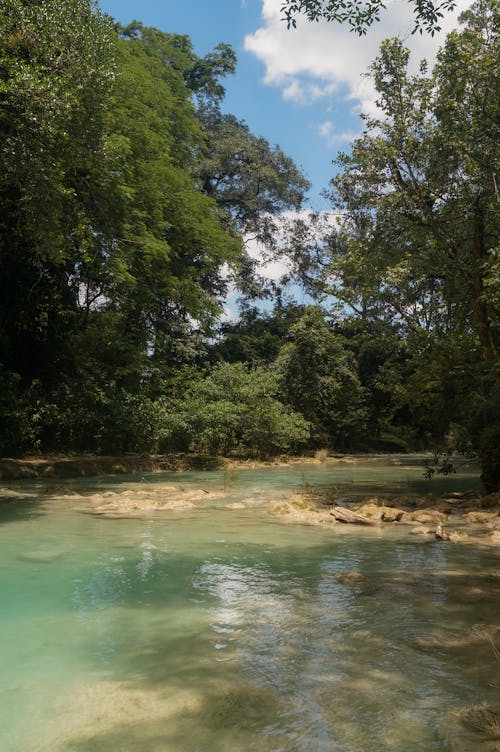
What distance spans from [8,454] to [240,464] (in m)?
8.80

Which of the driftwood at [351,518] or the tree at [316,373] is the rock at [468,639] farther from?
the tree at [316,373]

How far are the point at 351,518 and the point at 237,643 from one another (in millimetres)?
5607

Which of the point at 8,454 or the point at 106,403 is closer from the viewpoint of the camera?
the point at 8,454

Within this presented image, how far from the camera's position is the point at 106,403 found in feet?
59.2

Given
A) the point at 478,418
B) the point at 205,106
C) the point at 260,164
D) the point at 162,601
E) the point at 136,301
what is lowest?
the point at 162,601

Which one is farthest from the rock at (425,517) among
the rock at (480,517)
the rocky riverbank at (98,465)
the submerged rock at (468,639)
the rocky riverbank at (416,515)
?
the rocky riverbank at (98,465)

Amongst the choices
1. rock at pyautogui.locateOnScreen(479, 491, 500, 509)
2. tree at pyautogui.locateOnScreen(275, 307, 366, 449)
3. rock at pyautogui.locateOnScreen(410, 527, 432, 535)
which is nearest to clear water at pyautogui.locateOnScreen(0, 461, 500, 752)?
rock at pyautogui.locateOnScreen(410, 527, 432, 535)

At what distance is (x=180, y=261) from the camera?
64.4 feet

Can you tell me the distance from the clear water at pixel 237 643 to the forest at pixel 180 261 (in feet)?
15.6

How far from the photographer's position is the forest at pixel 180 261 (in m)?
9.62

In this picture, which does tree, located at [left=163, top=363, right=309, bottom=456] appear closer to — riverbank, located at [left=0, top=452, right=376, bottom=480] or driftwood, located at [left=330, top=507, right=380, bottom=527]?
riverbank, located at [left=0, top=452, right=376, bottom=480]

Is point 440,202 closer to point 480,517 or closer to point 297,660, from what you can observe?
point 480,517

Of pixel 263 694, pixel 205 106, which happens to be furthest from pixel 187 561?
pixel 205 106

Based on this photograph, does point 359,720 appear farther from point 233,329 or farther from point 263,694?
point 233,329
